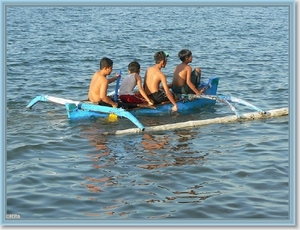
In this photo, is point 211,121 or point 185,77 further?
point 185,77

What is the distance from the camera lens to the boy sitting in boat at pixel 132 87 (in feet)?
36.5

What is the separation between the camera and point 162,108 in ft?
37.3

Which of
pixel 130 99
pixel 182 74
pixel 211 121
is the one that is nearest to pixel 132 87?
pixel 130 99

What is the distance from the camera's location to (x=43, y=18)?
24156mm

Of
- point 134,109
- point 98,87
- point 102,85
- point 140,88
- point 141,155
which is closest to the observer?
point 141,155

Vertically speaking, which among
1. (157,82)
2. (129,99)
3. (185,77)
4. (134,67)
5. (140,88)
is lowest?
(129,99)

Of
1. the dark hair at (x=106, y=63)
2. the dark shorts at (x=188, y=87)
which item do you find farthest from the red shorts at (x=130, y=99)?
the dark shorts at (x=188, y=87)

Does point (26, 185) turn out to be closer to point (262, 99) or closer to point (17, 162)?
point (17, 162)

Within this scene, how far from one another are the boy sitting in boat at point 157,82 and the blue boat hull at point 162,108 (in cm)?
19

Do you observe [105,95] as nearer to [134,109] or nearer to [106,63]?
[106,63]

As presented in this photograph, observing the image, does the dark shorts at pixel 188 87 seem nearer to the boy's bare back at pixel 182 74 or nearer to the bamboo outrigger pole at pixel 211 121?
the boy's bare back at pixel 182 74

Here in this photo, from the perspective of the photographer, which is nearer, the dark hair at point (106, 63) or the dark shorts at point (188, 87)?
the dark hair at point (106, 63)

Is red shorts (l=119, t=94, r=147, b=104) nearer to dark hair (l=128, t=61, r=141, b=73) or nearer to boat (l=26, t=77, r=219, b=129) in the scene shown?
boat (l=26, t=77, r=219, b=129)

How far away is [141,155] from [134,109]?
6.27 feet
